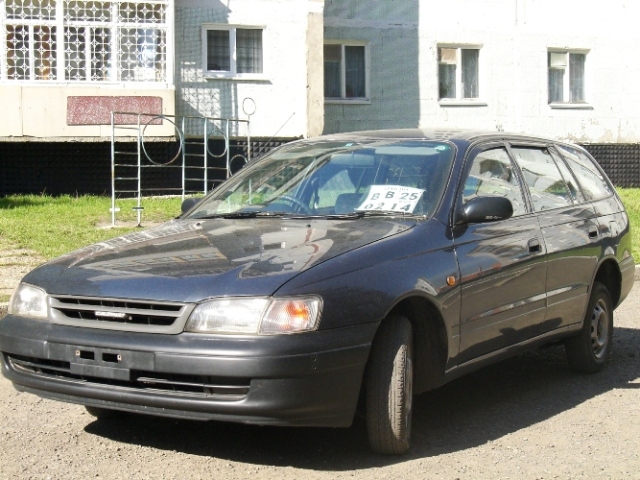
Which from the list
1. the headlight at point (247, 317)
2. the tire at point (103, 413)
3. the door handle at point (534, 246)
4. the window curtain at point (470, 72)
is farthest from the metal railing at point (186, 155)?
the headlight at point (247, 317)

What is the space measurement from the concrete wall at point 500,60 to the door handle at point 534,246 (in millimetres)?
16505

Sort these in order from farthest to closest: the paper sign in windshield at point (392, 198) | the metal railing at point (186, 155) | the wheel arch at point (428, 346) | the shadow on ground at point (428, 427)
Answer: the metal railing at point (186, 155) → the paper sign in windshield at point (392, 198) → the wheel arch at point (428, 346) → the shadow on ground at point (428, 427)

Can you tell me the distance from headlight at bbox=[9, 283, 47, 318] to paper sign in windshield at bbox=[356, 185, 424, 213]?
5.84 feet

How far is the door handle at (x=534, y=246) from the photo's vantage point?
638 centimetres

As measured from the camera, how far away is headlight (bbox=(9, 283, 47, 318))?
514cm

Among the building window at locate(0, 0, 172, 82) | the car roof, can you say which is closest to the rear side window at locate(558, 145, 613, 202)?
the car roof

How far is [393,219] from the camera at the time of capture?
19.0 ft

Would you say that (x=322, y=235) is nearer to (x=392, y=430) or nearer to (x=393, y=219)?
(x=393, y=219)

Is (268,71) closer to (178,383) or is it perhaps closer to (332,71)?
(332,71)

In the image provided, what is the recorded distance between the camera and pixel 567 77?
82.8 feet

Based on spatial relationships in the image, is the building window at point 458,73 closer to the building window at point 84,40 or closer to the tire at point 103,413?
the building window at point 84,40

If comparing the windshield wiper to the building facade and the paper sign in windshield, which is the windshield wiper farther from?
the building facade

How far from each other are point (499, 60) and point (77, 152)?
384 inches


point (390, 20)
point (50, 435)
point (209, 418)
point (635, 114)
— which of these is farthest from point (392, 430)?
point (635, 114)
